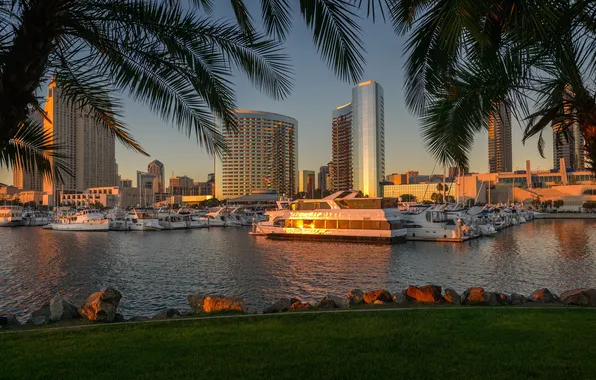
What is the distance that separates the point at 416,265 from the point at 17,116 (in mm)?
28330

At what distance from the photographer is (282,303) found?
438 inches

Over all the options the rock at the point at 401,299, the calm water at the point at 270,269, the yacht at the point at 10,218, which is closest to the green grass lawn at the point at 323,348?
the rock at the point at 401,299

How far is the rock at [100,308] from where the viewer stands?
1017cm

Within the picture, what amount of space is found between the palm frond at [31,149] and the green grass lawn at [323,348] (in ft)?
9.07

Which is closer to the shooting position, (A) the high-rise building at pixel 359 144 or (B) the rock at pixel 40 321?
(B) the rock at pixel 40 321

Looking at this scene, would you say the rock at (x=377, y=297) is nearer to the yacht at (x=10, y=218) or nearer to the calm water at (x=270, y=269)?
the calm water at (x=270, y=269)

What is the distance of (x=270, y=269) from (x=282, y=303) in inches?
679

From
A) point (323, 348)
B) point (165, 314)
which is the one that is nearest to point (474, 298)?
point (323, 348)

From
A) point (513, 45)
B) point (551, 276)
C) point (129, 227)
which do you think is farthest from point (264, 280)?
point (129, 227)

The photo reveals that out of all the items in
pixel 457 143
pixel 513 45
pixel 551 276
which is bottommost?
pixel 551 276

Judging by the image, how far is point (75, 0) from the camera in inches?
165

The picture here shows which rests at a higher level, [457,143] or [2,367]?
[457,143]

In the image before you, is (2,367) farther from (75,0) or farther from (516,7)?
(516,7)

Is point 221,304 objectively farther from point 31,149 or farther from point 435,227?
point 435,227
